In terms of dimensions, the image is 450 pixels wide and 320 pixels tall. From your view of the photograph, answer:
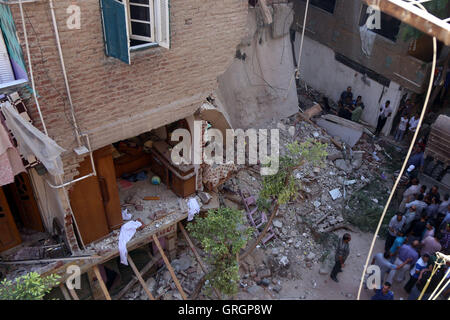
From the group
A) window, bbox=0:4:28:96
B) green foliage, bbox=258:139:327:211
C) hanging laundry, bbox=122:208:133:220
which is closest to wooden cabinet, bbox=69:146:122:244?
hanging laundry, bbox=122:208:133:220

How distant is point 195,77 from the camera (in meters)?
8.30

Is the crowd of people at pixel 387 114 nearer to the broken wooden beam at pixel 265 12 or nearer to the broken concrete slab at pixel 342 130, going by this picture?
the broken concrete slab at pixel 342 130

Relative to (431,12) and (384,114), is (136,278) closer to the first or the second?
(384,114)

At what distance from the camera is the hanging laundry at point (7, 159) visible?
6.34 m

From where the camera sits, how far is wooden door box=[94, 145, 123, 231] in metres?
7.91

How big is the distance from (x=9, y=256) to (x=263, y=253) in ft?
19.1

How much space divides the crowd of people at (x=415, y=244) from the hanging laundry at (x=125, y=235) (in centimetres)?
552

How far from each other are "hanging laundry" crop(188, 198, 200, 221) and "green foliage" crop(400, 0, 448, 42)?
8.78 meters

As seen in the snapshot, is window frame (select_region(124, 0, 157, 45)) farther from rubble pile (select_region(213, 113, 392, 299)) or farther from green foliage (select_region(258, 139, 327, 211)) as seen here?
rubble pile (select_region(213, 113, 392, 299))

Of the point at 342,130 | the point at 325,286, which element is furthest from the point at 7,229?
the point at 342,130

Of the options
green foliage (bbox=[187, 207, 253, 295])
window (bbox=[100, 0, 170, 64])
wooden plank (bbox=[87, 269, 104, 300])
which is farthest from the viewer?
wooden plank (bbox=[87, 269, 104, 300])

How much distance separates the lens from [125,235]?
8.79m

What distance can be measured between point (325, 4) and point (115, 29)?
1137cm

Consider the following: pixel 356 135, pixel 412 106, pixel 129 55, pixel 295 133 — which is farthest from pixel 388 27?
pixel 129 55
